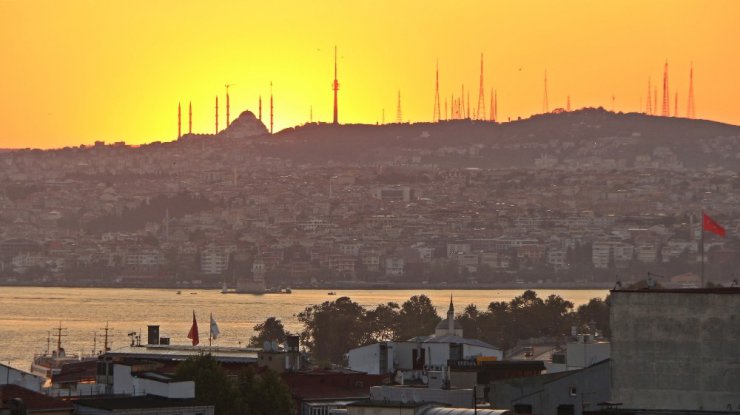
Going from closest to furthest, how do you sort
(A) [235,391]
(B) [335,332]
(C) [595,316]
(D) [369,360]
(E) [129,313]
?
(A) [235,391] < (D) [369,360] < (B) [335,332] < (C) [595,316] < (E) [129,313]

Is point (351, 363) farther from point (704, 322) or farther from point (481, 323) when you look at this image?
point (481, 323)

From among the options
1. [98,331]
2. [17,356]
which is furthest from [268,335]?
[98,331]

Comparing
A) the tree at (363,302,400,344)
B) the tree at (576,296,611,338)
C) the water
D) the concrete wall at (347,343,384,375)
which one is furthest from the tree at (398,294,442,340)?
the concrete wall at (347,343,384,375)

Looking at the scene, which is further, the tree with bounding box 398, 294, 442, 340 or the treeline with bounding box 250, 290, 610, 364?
the tree with bounding box 398, 294, 442, 340

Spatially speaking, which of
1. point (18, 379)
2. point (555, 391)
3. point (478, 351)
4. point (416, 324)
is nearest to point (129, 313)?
point (416, 324)

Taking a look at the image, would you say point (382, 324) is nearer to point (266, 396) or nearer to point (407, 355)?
point (407, 355)

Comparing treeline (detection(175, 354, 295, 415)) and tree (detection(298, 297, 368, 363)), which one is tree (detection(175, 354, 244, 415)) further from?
tree (detection(298, 297, 368, 363))

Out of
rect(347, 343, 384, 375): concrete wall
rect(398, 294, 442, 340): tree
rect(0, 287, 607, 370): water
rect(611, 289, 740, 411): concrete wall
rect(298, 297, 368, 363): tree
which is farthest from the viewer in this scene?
rect(0, 287, 607, 370): water
